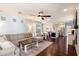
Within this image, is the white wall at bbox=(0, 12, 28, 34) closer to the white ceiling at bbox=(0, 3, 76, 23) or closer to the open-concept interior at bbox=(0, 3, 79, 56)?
the open-concept interior at bbox=(0, 3, 79, 56)

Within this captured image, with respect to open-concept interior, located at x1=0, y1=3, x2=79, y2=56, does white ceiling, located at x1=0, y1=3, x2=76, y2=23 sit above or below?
above

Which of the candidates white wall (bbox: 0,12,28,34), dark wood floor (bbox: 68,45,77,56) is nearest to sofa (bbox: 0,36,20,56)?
white wall (bbox: 0,12,28,34)

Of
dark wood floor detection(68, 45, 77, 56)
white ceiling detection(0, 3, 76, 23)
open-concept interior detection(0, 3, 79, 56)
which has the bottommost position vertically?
dark wood floor detection(68, 45, 77, 56)

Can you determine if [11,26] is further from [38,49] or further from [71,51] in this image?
[71,51]

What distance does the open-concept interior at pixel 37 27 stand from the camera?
2066 mm

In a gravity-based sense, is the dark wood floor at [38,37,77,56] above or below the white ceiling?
below

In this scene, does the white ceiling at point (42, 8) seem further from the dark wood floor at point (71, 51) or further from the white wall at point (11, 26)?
the dark wood floor at point (71, 51)

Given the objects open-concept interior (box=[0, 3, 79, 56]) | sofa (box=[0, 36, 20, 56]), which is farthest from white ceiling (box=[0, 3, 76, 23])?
sofa (box=[0, 36, 20, 56])

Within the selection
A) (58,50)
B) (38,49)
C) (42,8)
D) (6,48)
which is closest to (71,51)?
(58,50)

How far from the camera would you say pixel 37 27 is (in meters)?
2.11

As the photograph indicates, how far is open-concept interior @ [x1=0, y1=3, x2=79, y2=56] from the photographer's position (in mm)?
2066

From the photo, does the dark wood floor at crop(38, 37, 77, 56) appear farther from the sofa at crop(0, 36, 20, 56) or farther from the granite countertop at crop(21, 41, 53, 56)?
the sofa at crop(0, 36, 20, 56)

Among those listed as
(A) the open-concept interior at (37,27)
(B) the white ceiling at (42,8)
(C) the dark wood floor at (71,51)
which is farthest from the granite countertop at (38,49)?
(B) the white ceiling at (42,8)

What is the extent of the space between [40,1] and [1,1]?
0.68 metres
